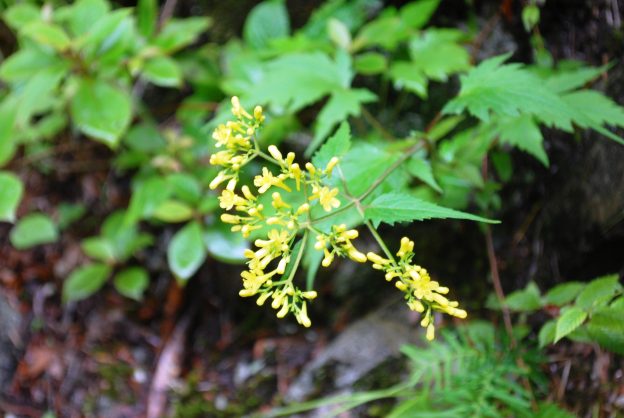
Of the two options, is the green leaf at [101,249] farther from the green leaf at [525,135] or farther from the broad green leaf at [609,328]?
the broad green leaf at [609,328]

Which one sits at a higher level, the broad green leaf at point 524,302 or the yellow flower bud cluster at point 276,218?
the yellow flower bud cluster at point 276,218

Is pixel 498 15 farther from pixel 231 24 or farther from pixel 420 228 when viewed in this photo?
pixel 231 24

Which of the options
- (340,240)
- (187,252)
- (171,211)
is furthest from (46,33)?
(340,240)

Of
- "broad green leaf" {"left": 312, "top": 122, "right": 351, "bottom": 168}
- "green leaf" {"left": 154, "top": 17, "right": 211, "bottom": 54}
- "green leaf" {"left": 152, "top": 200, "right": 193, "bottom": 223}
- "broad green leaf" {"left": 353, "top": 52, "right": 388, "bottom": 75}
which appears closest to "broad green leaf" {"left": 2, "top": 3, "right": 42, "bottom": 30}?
"green leaf" {"left": 154, "top": 17, "right": 211, "bottom": 54}

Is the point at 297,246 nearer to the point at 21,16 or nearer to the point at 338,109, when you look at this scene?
the point at 338,109

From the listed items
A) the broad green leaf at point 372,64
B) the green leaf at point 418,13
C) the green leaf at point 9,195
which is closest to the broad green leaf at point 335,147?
the broad green leaf at point 372,64

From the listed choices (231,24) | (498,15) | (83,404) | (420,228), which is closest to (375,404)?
(420,228)

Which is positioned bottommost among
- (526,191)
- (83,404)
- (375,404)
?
(83,404)
